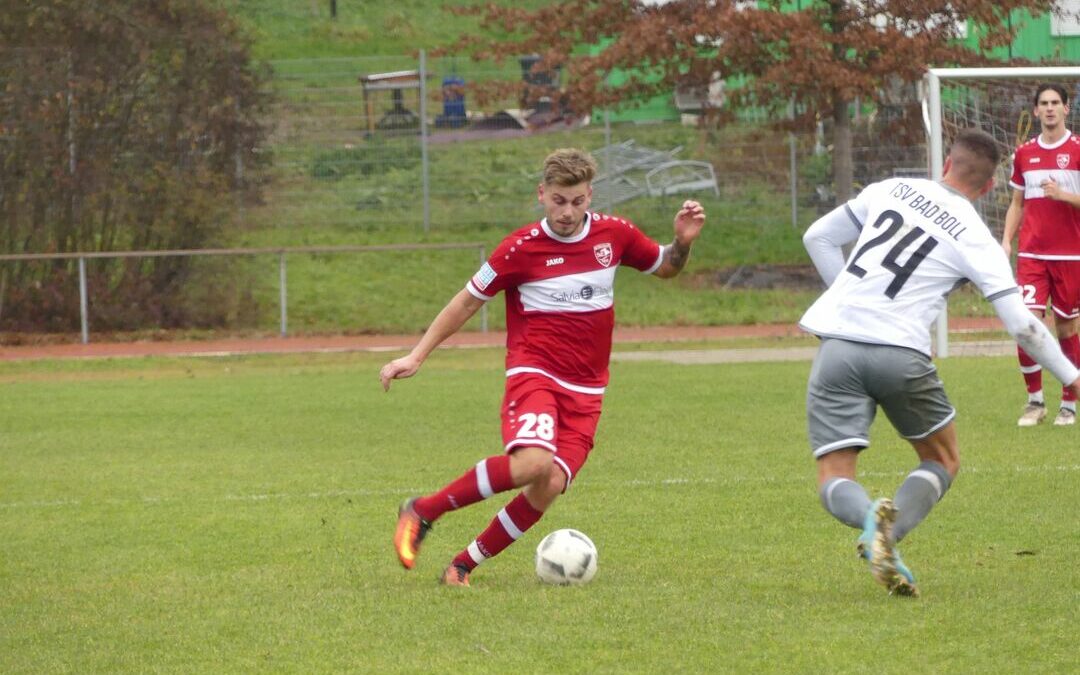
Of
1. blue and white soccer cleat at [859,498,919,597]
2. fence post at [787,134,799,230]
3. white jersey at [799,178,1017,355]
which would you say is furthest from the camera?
fence post at [787,134,799,230]

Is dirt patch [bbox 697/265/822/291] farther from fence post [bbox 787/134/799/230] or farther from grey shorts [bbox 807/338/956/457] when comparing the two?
grey shorts [bbox 807/338/956/457]

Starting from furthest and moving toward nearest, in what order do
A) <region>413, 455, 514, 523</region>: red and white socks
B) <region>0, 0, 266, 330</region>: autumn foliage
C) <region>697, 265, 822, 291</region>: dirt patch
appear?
<region>697, 265, 822, 291</region>: dirt patch
<region>0, 0, 266, 330</region>: autumn foliage
<region>413, 455, 514, 523</region>: red and white socks

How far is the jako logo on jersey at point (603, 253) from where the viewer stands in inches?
245

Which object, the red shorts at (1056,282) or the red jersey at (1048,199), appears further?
the red shorts at (1056,282)

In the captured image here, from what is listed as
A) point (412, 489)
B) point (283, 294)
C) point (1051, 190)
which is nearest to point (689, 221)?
point (412, 489)

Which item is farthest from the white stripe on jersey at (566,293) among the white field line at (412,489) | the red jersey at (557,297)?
the white field line at (412,489)

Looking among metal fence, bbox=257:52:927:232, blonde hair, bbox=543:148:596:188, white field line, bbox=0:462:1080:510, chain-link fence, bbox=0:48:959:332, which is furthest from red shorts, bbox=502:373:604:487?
metal fence, bbox=257:52:927:232

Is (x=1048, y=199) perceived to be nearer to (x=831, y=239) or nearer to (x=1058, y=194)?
(x=1058, y=194)

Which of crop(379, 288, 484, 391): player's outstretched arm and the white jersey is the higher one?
the white jersey

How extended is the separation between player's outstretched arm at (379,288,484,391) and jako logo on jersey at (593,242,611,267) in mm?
505

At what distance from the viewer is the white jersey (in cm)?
547

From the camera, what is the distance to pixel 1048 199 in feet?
34.7

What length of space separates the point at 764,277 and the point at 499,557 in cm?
1629

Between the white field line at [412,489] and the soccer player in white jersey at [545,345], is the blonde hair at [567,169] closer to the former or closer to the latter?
the soccer player in white jersey at [545,345]
